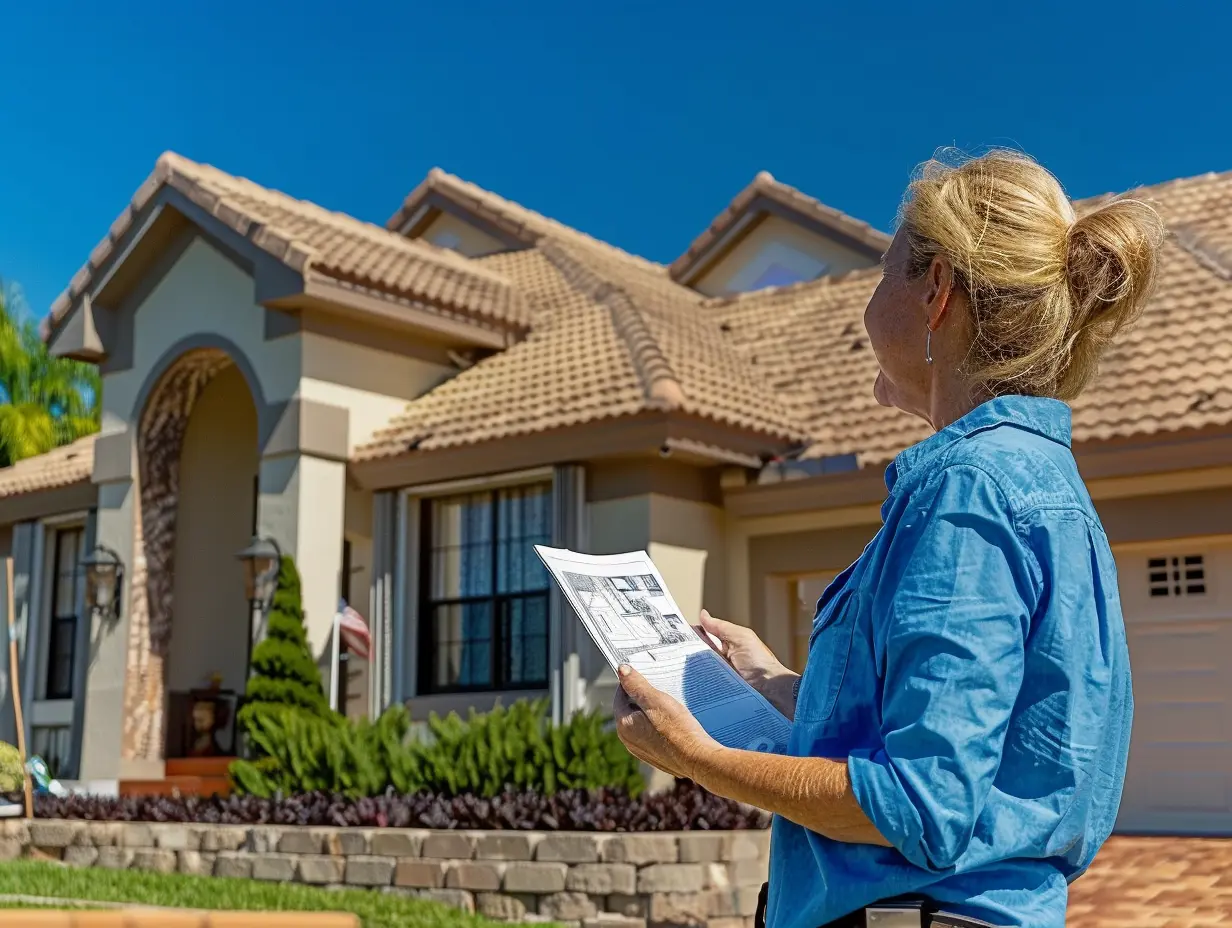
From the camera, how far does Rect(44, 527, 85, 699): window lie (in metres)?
17.8

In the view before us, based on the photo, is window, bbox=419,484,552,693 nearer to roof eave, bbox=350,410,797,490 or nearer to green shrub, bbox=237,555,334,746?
roof eave, bbox=350,410,797,490

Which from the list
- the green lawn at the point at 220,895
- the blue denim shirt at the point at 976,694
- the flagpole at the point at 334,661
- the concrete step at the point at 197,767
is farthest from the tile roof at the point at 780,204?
the blue denim shirt at the point at 976,694

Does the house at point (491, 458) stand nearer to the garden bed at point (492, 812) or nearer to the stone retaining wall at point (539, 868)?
the garden bed at point (492, 812)

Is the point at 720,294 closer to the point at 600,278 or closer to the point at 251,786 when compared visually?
the point at 600,278

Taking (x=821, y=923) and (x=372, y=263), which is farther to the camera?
(x=372, y=263)

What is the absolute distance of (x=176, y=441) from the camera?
16.7m

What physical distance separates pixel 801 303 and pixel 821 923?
15458 mm

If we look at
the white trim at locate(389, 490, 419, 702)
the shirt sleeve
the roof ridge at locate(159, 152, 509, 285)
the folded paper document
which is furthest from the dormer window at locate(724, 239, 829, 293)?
the shirt sleeve

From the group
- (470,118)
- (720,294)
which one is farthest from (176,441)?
(470,118)

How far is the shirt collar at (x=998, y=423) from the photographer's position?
79.7 inches

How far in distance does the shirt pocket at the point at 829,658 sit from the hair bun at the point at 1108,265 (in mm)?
550

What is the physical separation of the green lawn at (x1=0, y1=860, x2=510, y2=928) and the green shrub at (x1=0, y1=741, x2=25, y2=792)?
211 cm

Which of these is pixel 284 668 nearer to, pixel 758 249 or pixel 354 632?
pixel 354 632

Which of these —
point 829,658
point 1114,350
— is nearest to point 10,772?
point 1114,350
